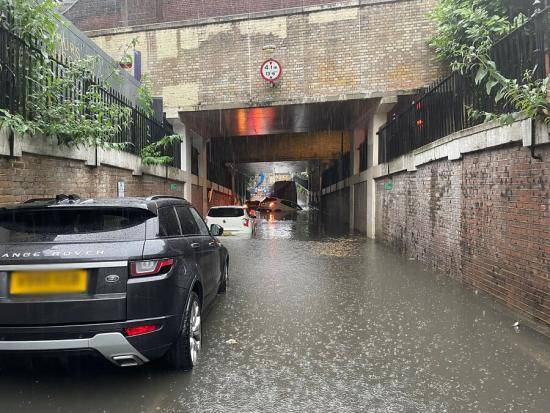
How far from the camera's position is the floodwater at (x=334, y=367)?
126 inches

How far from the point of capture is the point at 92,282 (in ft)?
10.2

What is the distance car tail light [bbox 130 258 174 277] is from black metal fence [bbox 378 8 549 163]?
15.6 ft

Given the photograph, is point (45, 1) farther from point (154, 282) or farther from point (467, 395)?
point (467, 395)

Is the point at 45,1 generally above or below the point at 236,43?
below

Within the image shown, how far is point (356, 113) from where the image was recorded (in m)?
16.9

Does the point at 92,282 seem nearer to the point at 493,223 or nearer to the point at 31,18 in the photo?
the point at 31,18

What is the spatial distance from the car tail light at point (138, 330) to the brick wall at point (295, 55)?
37.7ft

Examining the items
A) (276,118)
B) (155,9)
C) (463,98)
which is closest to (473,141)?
(463,98)

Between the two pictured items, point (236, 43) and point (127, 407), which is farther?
point (236, 43)

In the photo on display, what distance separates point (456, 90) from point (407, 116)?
11.3ft

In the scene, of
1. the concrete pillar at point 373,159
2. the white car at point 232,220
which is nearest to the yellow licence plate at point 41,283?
the white car at point 232,220

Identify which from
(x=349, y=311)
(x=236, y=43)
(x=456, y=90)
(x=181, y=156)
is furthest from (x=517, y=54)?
(x=181, y=156)

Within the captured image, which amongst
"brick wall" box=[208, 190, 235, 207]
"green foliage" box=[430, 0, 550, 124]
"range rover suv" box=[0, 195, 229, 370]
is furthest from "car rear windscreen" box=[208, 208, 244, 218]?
"range rover suv" box=[0, 195, 229, 370]

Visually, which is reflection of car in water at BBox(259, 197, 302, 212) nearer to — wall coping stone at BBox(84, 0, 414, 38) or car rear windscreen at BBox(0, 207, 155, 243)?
wall coping stone at BBox(84, 0, 414, 38)
